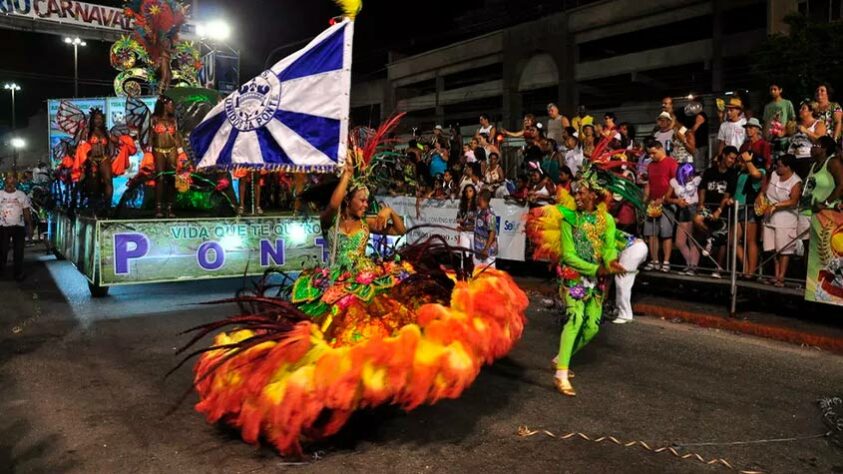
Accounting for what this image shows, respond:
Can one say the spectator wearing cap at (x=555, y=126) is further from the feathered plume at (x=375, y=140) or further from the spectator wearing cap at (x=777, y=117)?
the feathered plume at (x=375, y=140)

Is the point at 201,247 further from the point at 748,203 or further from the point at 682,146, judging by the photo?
the point at 748,203

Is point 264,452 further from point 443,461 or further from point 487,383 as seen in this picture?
point 487,383

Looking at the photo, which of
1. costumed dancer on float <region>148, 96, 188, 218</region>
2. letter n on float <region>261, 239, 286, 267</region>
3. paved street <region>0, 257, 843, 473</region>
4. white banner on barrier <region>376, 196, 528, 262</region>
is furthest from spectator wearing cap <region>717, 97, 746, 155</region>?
costumed dancer on float <region>148, 96, 188, 218</region>

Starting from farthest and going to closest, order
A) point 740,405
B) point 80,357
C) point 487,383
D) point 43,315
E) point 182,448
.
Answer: point 43,315, point 80,357, point 487,383, point 740,405, point 182,448

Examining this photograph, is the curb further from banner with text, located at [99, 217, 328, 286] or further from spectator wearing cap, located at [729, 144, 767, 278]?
banner with text, located at [99, 217, 328, 286]

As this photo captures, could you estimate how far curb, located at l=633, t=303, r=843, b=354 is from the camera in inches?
296

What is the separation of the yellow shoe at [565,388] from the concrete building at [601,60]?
15026mm

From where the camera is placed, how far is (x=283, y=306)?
4.48 m

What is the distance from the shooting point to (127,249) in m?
9.98

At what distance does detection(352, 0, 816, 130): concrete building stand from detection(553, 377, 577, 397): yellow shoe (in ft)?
49.3

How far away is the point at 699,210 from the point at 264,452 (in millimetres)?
7639

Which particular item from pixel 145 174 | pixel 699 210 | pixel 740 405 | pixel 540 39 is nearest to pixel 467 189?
pixel 699 210

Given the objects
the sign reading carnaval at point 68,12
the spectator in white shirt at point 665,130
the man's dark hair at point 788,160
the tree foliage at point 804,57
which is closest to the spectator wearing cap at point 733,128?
the spectator in white shirt at point 665,130

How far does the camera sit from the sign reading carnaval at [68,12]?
20609 mm
